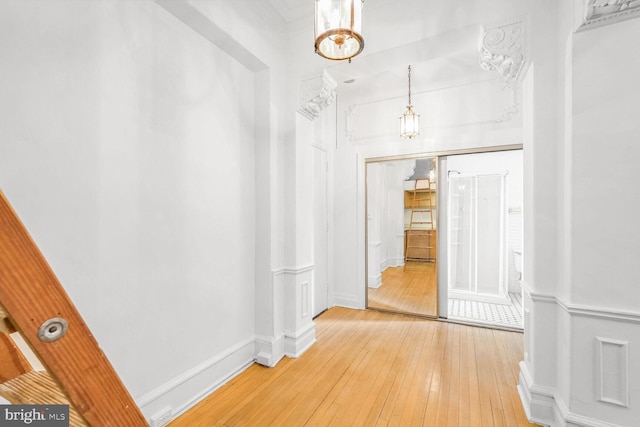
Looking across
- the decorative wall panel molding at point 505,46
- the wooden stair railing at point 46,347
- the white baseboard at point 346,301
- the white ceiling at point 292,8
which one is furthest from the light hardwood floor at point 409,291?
the wooden stair railing at point 46,347

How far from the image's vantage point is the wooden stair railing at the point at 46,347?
37 centimetres

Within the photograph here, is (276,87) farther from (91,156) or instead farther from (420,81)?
(420,81)

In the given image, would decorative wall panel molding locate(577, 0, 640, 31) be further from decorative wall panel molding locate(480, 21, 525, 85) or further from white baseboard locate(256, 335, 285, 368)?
white baseboard locate(256, 335, 285, 368)

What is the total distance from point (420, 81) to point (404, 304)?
304 centimetres

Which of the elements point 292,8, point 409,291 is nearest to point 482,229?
point 409,291

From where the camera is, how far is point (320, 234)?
4.02 meters

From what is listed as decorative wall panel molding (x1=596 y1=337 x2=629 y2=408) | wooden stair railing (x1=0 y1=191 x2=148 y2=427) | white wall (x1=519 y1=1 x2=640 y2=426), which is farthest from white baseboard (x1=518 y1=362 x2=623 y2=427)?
wooden stair railing (x1=0 y1=191 x2=148 y2=427)

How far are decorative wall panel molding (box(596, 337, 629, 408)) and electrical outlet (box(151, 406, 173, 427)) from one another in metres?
2.57

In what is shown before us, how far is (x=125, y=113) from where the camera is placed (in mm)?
1667

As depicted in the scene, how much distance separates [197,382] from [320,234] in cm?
234

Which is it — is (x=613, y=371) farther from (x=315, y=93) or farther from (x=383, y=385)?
(x=315, y=93)

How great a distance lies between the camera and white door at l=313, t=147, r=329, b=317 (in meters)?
3.90

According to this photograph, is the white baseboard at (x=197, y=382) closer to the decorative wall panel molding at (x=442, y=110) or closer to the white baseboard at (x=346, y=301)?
the white baseboard at (x=346, y=301)

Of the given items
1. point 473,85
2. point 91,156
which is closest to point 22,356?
point 91,156
